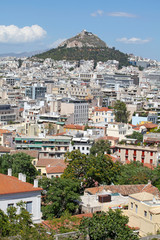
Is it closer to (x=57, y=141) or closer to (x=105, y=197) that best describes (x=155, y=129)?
(x=57, y=141)

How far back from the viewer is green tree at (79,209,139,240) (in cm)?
1805

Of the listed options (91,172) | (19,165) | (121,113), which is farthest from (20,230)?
(121,113)

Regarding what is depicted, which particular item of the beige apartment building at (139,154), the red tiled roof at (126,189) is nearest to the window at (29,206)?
the red tiled roof at (126,189)

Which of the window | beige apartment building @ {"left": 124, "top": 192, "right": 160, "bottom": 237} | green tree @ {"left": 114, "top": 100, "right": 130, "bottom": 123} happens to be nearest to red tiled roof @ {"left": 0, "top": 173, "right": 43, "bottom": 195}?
the window

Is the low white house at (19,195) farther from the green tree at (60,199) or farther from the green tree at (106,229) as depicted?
the green tree at (106,229)

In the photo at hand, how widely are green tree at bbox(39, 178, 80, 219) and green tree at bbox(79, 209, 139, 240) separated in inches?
251

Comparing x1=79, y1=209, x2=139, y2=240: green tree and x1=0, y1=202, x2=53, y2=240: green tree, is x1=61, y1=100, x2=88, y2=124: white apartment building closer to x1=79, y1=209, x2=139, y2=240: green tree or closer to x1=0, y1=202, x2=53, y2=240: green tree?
x1=79, y1=209, x2=139, y2=240: green tree

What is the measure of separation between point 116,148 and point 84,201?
26.4 m

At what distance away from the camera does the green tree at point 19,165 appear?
34500mm

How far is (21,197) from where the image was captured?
22000mm

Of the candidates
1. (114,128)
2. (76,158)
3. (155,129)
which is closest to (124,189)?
(76,158)

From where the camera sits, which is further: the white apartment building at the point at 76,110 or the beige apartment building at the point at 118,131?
the white apartment building at the point at 76,110

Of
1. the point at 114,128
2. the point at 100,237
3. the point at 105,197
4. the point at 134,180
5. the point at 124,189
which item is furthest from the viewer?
the point at 114,128

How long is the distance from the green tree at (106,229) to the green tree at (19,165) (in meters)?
15.7
